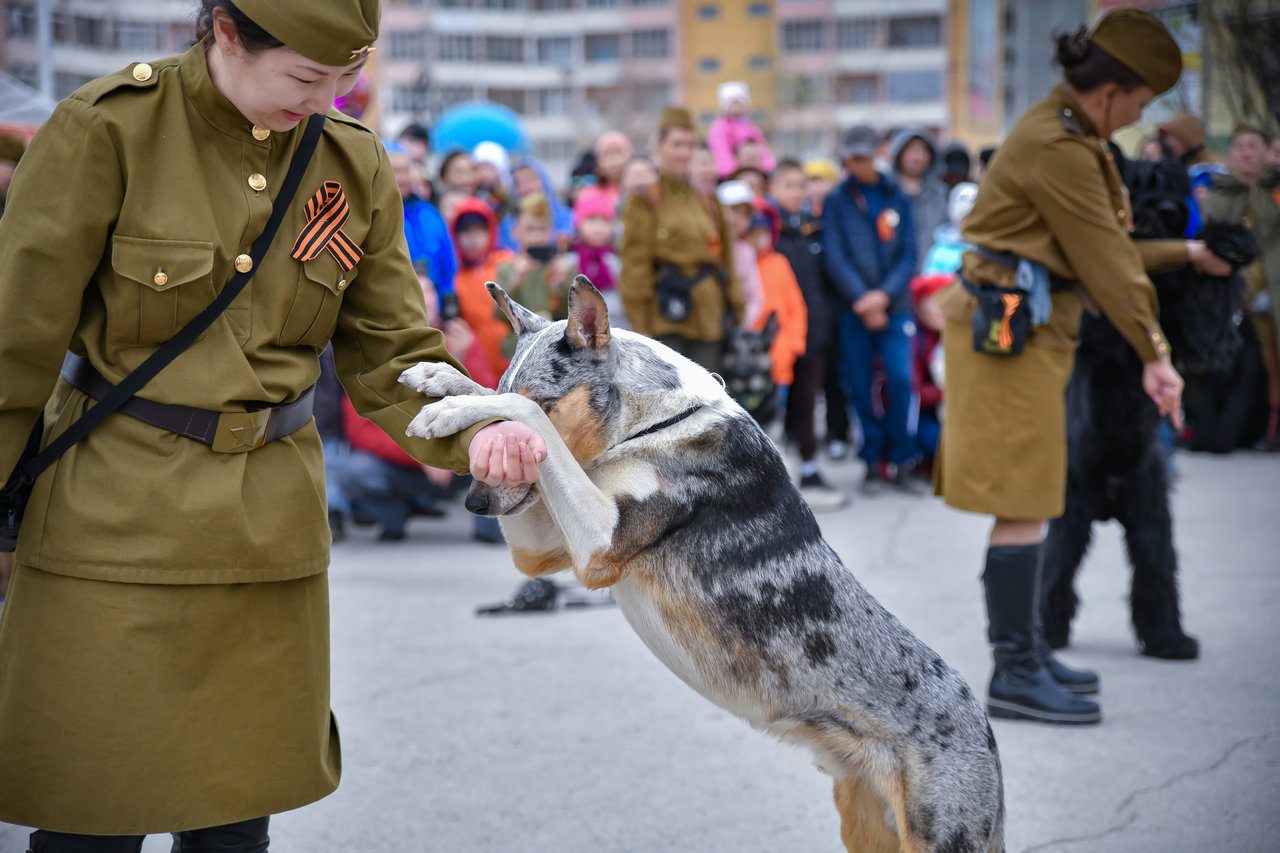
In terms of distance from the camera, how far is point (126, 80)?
2.04m

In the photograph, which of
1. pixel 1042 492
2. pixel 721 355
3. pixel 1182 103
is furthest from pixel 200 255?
pixel 1182 103

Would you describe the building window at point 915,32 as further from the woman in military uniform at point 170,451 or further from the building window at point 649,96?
the woman in military uniform at point 170,451

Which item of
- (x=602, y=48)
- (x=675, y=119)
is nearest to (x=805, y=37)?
(x=602, y=48)

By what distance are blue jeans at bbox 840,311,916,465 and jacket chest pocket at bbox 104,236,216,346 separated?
7287 millimetres

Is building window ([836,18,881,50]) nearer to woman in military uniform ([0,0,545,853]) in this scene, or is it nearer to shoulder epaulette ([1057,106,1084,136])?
shoulder epaulette ([1057,106,1084,136])

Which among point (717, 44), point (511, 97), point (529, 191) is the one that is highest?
point (717, 44)

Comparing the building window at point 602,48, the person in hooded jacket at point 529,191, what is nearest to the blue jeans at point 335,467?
the person in hooded jacket at point 529,191

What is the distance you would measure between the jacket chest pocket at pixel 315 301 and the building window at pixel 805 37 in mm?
63640

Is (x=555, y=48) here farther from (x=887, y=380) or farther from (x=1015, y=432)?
(x=1015, y=432)

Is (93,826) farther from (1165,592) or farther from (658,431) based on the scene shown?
(1165,592)

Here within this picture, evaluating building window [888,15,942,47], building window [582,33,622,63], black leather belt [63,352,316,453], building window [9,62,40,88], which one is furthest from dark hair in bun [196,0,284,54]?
building window [582,33,622,63]

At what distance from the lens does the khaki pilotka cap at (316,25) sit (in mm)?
→ 1934

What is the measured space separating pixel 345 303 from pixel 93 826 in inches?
44.1

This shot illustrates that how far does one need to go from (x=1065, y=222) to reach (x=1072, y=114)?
1.47ft
